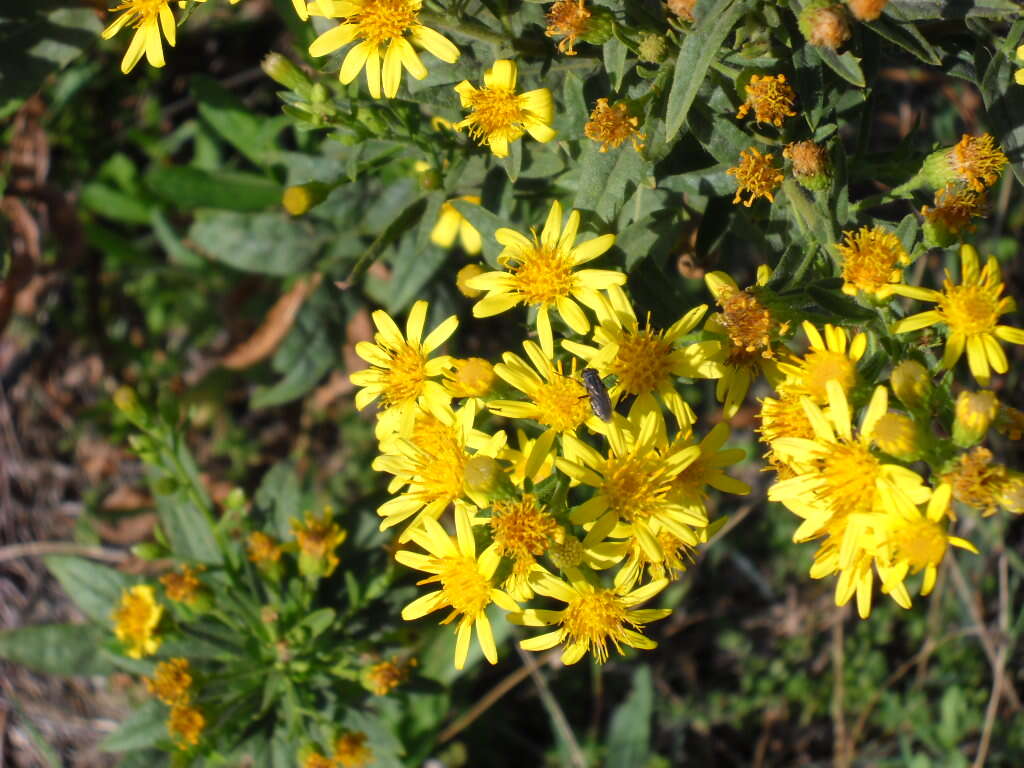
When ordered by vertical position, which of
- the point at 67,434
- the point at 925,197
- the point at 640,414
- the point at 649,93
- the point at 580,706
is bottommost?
the point at 580,706

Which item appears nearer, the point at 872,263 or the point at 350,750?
the point at 872,263

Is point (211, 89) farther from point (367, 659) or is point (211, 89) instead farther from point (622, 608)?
point (622, 608)

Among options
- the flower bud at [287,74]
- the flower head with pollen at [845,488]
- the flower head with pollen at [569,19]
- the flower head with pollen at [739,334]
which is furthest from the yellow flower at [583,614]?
the flower bud at [287,74]

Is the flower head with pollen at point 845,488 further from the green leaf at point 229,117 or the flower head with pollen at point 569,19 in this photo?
the green leaf at point 229,117

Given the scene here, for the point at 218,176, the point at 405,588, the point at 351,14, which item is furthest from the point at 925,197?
the point at 218,176

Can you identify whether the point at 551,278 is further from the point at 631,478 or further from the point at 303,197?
the point at 303,197

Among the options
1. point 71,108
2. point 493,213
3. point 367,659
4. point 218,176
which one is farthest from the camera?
point 71,108

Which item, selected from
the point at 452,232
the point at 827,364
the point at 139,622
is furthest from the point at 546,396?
the point at 139,622
